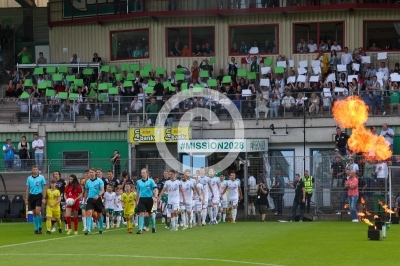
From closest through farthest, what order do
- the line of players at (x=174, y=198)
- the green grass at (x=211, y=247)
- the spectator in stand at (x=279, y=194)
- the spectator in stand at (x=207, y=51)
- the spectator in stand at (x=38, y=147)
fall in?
the green grass at (x=211, y=247) < the line of players at (x=174, y=198) < the spectator in stand at (x=279, y=194) < the spectator in stand at (x=38, y=147) < the spectator in stand at (x=207, y=51)

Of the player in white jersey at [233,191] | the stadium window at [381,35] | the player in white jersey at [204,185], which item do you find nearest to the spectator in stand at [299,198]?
the player in white jersey at [233,191]

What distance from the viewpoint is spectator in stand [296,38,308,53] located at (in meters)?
45.6

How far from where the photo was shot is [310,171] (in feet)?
123

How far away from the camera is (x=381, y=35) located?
148ft

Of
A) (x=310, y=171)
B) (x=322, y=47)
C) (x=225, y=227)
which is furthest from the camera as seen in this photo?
(x=322, y=47)

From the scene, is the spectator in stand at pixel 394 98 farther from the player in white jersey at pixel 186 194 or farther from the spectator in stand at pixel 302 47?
the player in white jersey at pixel 186 194

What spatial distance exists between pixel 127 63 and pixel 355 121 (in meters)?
16.5

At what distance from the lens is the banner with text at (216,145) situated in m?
38.9

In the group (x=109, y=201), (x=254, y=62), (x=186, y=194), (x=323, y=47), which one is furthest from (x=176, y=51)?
(x=186, y=194)

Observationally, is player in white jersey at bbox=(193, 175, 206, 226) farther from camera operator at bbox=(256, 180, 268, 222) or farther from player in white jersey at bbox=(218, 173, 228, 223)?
camera operator at bbox=(256, 180, 268, 222)

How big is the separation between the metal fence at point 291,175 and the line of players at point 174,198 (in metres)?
1.60

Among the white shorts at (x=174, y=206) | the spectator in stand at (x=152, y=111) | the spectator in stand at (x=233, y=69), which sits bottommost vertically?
the white shorts at (x=174, y=206)

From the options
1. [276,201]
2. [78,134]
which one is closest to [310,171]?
[276,201]

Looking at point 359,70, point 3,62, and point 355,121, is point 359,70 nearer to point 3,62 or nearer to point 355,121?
point 355,121
